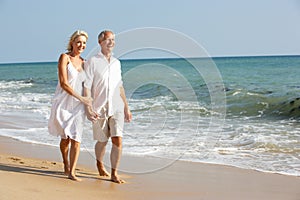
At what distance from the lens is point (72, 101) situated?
459 cm

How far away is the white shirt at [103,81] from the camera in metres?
4.55

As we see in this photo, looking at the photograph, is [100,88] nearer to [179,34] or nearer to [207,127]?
[179,34]

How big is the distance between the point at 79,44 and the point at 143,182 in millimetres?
1538

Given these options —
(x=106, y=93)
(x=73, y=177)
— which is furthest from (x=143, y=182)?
(x=106, y=93)

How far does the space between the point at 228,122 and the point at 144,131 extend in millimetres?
2814

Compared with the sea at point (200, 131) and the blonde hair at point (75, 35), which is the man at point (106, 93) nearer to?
the blonde hair at point (75, 35)

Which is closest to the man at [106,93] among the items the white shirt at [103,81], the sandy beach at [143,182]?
the white shirt at [103,81]

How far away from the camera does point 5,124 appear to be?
10.1 metres

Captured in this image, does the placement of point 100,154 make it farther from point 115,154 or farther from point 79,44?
point 79,44

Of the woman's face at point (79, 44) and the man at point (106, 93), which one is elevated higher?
the woman's face at point (79, 44)

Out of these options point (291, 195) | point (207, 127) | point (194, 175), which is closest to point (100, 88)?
point (194, 175)

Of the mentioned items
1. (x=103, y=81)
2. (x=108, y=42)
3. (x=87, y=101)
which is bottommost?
(x=87, y=101)

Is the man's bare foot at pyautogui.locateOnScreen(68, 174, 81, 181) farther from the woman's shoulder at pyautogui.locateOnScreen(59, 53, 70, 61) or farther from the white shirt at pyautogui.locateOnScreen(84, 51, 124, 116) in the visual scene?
the woman's shoulder at pyautogui.locateOnScreen(59, 53, 70, 61)

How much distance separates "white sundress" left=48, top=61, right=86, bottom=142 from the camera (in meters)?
4.56
